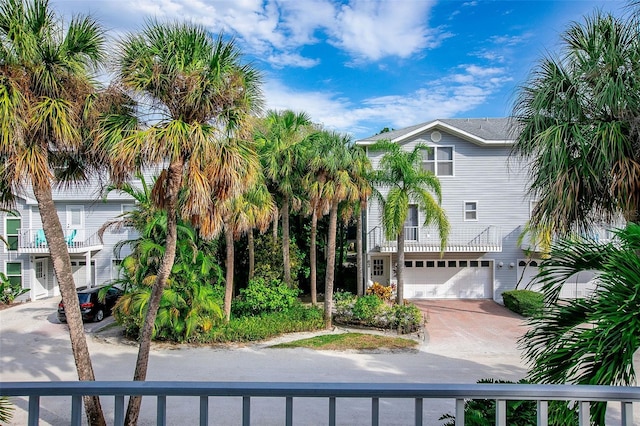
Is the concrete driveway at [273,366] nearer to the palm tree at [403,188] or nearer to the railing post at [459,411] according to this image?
the palm tree at [403,188]

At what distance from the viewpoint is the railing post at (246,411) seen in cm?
168

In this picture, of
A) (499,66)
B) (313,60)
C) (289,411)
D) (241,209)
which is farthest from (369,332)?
(289,411)

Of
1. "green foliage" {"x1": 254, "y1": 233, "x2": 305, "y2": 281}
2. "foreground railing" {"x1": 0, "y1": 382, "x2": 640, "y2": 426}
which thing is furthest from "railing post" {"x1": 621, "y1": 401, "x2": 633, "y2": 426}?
"green foliage" {"x1": 254, "y1": 233, "x2": 305, "y2": 281}

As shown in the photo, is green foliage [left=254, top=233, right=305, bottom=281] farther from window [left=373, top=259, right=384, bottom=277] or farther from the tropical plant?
the tropical plant

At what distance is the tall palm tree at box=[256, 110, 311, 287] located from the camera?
13680mm

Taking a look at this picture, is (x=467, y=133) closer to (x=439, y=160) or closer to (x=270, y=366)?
(x=439, y=160)

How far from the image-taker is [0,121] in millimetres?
5469

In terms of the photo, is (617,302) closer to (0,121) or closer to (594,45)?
(594,45)

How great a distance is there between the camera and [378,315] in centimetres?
1411

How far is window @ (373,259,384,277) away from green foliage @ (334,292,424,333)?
4924 mm

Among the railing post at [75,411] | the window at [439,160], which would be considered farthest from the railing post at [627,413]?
the window at [439,160]

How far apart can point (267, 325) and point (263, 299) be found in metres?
1.46

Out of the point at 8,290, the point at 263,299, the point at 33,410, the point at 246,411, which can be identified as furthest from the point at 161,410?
the point at 8,290

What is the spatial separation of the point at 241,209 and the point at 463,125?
14290mm
